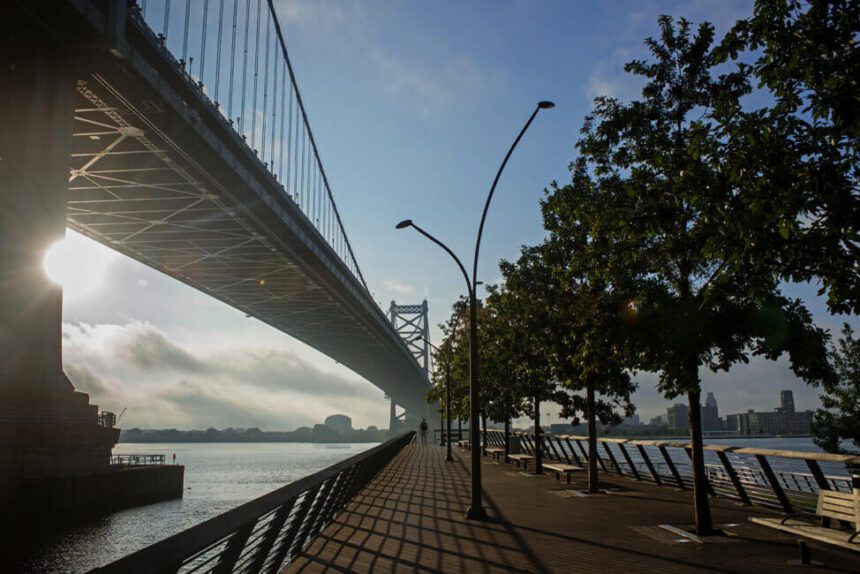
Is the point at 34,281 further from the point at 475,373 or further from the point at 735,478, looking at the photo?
the point at 735,478

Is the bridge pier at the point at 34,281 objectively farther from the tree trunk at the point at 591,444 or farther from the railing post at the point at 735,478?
the railing post at the point at 735,478

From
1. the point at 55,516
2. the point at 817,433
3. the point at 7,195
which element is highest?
the point at 7,195

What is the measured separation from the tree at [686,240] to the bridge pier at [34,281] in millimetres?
17007

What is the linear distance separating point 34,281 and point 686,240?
1910 cm

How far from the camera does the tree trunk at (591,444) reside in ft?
49.7

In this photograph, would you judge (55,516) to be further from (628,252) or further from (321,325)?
(321,325)

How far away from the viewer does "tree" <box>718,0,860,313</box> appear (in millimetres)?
6125

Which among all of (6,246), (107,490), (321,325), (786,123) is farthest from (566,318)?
(321,325)

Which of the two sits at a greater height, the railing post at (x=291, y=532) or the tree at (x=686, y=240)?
the tree at (x=686, y=240)

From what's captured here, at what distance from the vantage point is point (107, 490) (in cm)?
2509

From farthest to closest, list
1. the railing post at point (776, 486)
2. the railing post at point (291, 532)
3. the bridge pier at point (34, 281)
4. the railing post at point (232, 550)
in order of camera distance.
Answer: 1. the bridge pier at point (34, 281)
2. the railing post at point (776, 486)
3. the railing post at point (291, 532)
4. the railing post at point (232, 550)

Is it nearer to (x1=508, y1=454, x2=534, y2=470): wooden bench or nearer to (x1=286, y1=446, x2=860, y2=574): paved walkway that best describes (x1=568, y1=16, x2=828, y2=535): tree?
(x1=286, y1=446, x2=860, y2=574): paved walkway

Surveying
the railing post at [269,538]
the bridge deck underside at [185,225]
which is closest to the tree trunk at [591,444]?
the railing post at [269,538]

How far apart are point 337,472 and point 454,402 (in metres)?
33.3
